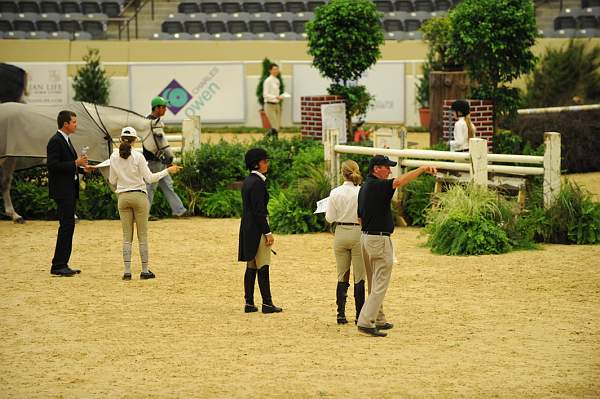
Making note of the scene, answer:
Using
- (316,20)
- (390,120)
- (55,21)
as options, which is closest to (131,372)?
(316,20)

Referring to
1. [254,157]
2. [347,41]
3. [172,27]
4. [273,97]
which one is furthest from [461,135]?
[172,27]

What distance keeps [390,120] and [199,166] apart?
11227 mm

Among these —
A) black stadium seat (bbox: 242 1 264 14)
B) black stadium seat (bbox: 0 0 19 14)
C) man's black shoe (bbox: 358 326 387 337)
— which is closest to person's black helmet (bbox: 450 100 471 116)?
man's black shoe (bbox: 358 326 387 337)

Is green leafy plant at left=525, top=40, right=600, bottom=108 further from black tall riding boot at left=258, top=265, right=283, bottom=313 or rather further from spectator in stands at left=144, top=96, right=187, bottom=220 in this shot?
black tall riding boot at left=258, top=265, right=283, bottom=313

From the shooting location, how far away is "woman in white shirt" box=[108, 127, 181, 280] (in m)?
11.9

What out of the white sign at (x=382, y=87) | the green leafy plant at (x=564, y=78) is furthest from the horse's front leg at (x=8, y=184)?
the green leafy plant at (x=564, y=78)

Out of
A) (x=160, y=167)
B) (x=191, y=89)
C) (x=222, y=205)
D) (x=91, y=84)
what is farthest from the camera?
(x=191, y=89)

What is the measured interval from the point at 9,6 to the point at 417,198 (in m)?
19.8

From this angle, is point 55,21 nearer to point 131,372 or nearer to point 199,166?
point 199,166

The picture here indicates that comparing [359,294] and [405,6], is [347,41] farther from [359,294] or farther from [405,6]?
[405,6]

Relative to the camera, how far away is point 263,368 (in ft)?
27.2

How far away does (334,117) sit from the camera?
18.4 metres

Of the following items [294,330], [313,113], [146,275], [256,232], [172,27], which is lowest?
[294,330]

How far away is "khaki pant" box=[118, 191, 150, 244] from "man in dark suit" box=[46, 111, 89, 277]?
68 centimetres
